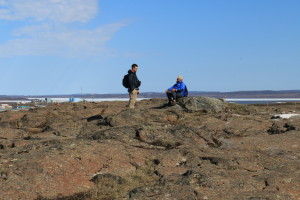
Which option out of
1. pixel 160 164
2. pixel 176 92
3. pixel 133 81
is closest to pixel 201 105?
pixel 176 92

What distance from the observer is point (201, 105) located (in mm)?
24016

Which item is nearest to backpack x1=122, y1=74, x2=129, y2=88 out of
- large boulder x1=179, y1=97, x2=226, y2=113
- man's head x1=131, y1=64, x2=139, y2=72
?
man's head x1=131, y1=64, x2=139, y2=72

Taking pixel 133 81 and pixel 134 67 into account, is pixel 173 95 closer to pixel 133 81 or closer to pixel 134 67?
pixel 133 81

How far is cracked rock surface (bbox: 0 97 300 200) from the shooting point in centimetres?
946

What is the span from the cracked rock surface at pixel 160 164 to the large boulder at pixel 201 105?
15.6 ft

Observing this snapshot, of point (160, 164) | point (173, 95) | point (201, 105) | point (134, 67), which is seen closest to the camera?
point (160, 164)

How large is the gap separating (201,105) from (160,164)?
41.4 feet

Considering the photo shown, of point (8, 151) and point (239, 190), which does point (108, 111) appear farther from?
point (239, 190)

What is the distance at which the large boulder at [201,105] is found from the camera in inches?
934

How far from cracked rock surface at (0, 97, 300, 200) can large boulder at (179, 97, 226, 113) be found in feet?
15.6

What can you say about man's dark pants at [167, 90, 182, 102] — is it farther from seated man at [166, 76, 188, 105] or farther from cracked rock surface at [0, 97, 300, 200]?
cracked rock surface at [0, 97, 300, 200]

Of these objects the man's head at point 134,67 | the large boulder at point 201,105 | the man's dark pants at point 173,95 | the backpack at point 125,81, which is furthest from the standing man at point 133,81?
the large boulder at point 201,105

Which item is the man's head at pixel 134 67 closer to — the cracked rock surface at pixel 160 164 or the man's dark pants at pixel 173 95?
the cracked rock surface at pixel 160 164

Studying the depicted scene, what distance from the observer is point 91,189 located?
985 cm
